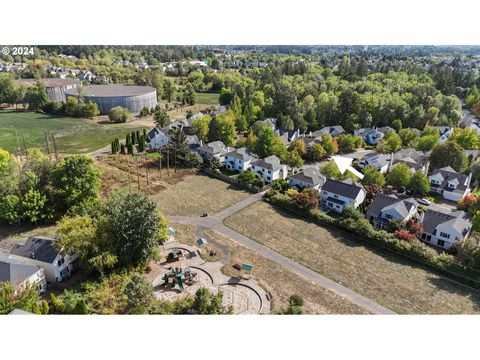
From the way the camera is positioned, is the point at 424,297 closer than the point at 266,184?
Yes

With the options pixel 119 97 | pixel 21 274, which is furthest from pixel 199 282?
pixel 119 97

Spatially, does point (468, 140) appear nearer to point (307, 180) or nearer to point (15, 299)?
point (307, 180)

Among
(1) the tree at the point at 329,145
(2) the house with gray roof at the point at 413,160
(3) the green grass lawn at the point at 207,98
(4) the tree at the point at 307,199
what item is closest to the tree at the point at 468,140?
(2) the house with gray roof at the point at 413,160

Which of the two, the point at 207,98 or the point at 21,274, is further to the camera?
the point at 207,98

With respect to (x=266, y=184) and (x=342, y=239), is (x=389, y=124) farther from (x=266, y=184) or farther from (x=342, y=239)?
(x=342, y=239)

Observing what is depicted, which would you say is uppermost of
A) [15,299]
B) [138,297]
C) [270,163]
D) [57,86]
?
[57,86]

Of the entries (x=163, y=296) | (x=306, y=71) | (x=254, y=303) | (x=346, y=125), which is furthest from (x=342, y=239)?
(x=306, y=71)

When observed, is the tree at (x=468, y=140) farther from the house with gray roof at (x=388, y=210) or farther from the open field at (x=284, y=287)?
the open field at (x=284, y=287)
